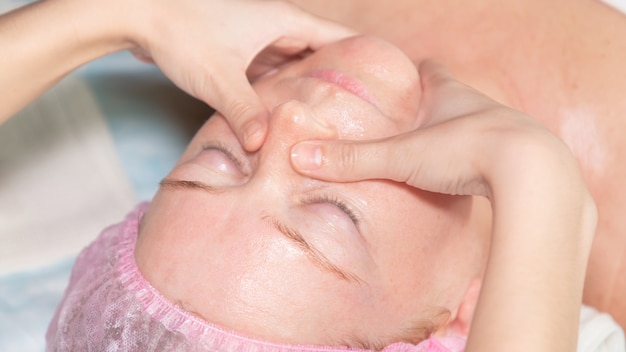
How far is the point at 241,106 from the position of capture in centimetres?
142

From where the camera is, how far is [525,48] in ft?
5.41

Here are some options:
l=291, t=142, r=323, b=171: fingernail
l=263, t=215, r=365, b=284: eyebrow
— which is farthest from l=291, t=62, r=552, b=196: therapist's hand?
l=263, t=215, r=365, b=284: eyebrow

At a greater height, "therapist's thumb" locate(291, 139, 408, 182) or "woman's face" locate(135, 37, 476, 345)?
"therapist's thumb" locate(291, 139, 408, 182)

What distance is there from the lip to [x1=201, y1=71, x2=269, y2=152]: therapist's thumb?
0.13 meters

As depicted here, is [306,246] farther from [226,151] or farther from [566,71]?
[566,71]

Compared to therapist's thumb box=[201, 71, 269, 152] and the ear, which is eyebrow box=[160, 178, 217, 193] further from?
the ear

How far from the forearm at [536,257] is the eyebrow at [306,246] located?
286 millimetres

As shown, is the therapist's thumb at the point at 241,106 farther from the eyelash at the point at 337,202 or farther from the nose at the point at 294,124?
the eyelash at the point at 337,202

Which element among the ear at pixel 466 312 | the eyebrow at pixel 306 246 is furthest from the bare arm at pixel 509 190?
the ear at pixel 466 312

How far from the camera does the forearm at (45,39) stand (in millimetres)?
1585

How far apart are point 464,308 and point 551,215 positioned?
44 centimetres

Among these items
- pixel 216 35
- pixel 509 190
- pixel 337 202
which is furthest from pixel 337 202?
pixel 216 35

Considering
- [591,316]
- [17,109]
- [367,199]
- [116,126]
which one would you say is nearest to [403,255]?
[367,199]

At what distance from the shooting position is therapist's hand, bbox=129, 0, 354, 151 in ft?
5.03
